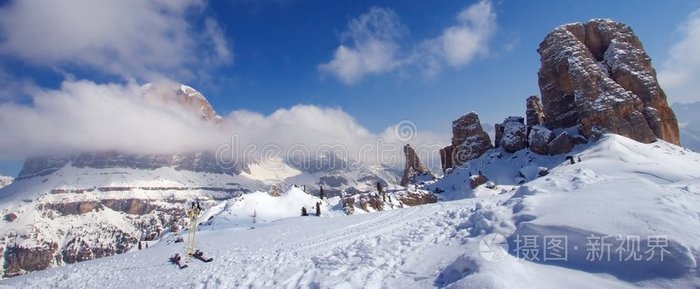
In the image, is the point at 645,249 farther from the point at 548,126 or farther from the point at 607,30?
the point at 607,30

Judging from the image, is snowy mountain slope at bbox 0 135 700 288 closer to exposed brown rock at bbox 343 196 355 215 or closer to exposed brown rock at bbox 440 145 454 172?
exposed brown rock at bbox 343 196 355 215

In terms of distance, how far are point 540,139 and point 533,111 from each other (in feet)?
56.4

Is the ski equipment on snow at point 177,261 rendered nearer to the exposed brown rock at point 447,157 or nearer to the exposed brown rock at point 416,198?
the exposed brown rock at point 416,198

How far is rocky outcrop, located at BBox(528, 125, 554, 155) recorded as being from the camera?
227ft

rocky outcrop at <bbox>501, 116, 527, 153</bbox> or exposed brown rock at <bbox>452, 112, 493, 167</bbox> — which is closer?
rocky outcrop at <bbox>501, 116, 527, 153</bbox>

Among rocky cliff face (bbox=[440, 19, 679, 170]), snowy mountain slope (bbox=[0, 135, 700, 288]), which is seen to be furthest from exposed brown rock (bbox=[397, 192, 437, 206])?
snowy mountain slope (bbox=[0, 135, 700, 288])

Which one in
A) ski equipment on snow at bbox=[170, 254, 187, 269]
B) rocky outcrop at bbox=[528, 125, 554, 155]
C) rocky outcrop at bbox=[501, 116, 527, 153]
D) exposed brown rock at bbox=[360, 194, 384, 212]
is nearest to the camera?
ski equipment on snow at bbox=[170, 254, 187, 269]

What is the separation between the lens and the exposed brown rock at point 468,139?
292 ft

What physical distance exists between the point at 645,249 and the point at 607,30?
8031 cm

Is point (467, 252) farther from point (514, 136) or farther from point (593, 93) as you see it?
point (514, 136)

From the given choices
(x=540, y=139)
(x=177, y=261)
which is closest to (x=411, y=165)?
(x=540, y=139)

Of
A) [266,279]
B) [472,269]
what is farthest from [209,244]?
[472,269]

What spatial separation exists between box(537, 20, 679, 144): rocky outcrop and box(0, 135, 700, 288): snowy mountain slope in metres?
54.1

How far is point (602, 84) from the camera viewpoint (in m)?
65.2
